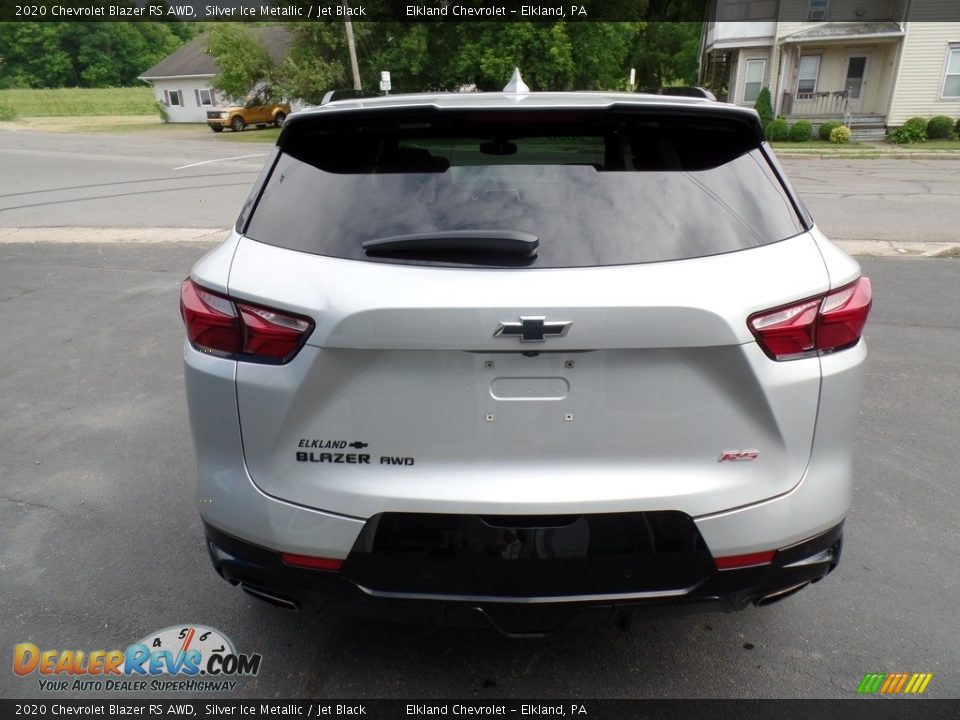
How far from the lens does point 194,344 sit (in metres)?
2.04

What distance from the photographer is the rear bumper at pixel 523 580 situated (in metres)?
1.91

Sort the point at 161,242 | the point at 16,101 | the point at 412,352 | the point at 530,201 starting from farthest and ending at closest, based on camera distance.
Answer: the point at 16,101 → the point at 161,242 → the point at 530,201 → the point at 412,352

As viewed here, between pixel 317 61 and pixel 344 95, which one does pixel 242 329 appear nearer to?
pixel 344 95

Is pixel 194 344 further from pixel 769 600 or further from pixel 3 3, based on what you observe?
pixel 3 3

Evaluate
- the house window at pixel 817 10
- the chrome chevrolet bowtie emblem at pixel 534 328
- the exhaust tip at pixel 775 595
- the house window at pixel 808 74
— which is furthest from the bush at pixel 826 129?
the chrome chevrolet bowtie emblem at pixel 534 328

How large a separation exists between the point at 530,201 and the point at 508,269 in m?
0.26

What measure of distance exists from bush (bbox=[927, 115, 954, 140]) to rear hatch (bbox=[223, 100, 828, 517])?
29301 mm

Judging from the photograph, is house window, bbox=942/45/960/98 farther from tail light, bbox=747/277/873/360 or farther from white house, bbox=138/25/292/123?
white house, bbox=138/25/292/123

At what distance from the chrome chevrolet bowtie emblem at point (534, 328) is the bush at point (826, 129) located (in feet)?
94.8

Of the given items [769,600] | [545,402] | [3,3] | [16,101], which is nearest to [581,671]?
[769,600]

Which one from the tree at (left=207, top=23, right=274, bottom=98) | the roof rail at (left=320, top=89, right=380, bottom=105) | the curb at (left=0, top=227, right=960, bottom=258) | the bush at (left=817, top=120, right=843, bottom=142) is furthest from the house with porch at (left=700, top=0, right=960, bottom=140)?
the roof rail at (left=320, top=89, right=380, bottom=105)

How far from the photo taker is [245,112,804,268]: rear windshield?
191cm

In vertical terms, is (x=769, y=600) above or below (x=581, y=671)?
above

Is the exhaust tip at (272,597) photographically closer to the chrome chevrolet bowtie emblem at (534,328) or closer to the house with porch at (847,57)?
the chrome chevrolet bowtie emblem at (534,328)
